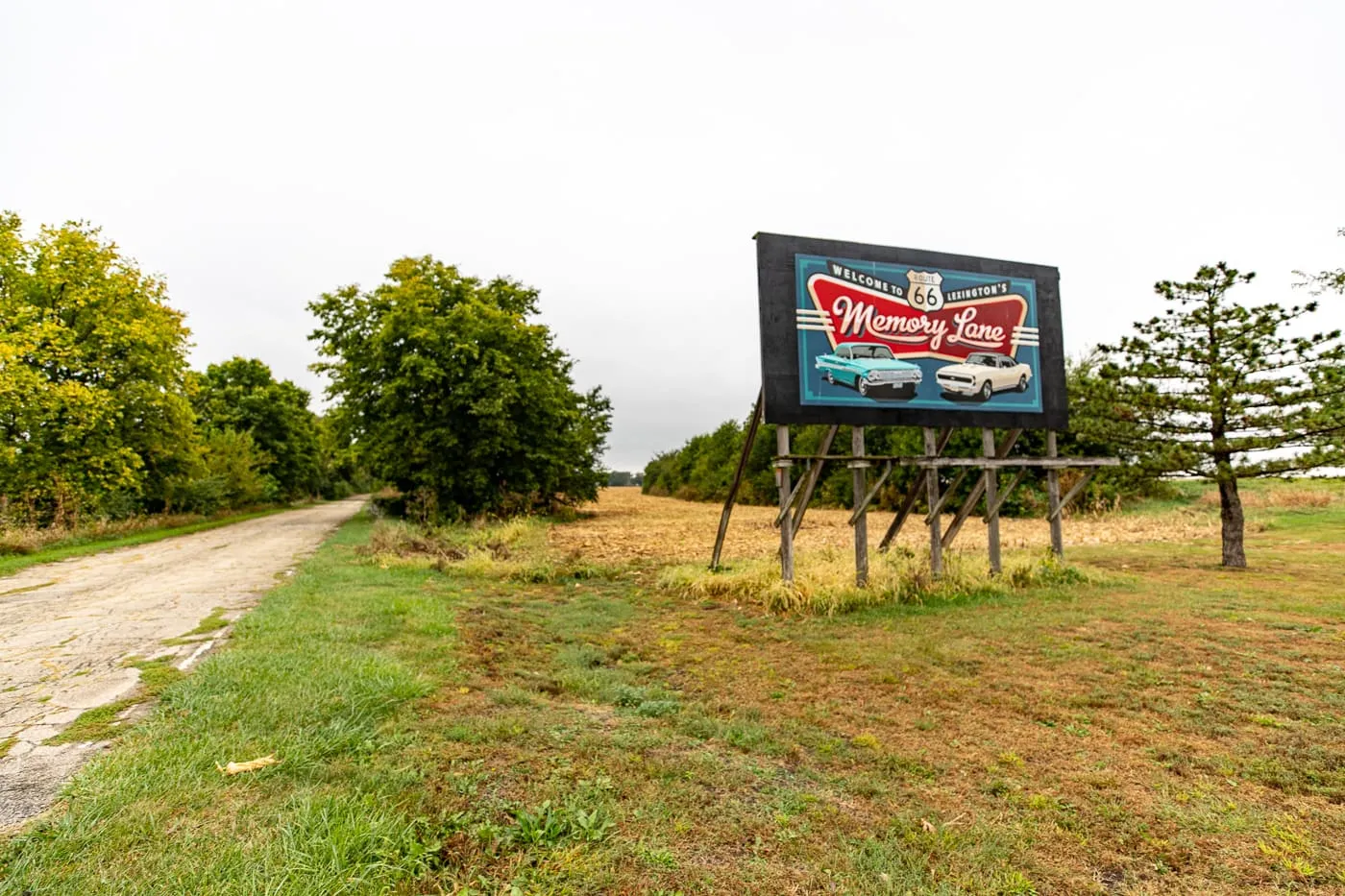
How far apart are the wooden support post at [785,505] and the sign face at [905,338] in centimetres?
40

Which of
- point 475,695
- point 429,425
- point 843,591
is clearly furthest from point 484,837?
point 429,425

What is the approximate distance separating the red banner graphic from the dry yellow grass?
14.5 ft

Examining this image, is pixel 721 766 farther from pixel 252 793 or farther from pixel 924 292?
pixel 924 292

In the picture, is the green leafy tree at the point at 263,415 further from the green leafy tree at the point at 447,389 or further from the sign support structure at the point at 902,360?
the sign support structure at the point at 902,360

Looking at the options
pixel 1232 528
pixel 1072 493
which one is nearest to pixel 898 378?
pixel 1072 493

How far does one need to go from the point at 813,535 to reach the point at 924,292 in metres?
11.3

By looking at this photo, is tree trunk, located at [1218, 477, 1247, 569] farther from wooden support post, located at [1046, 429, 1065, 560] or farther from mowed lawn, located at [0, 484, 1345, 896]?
mowed lawn, located at [0, 484, 1345, 896]

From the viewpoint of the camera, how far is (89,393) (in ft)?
56.3

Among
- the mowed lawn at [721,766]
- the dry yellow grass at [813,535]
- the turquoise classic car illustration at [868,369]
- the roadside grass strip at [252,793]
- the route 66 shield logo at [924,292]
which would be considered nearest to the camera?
the roadside grass strip at [252,793]

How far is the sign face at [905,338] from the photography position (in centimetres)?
904

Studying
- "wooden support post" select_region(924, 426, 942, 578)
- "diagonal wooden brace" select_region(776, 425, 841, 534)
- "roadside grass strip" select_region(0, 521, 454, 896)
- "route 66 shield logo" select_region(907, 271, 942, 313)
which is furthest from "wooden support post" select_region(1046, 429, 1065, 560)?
"roadside grass strip" select_region(0, 521, 454, 896)

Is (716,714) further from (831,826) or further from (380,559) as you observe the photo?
(380,559)

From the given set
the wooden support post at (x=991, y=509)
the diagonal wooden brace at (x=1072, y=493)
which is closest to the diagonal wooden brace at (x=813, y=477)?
the wooden support post at (x=991, y=509)

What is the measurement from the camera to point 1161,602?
8.25 m
